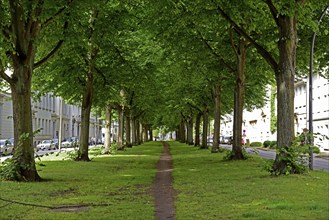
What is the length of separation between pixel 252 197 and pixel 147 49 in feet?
67.1

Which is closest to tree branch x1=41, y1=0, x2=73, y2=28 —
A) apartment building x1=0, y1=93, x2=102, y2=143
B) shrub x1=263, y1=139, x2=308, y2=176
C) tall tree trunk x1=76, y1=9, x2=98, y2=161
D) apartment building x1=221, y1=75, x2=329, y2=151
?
shrub x1=263, y1=139, x2=308, y2=176

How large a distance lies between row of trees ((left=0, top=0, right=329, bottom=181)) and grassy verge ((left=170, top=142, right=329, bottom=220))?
2.12m

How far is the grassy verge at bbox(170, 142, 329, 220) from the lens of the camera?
10.0m

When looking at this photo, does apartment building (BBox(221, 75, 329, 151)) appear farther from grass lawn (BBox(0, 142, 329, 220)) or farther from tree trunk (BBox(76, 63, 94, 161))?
grass lawn (BBox(0, 142, 329, 220))

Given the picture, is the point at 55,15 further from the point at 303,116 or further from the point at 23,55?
the point at 303,116

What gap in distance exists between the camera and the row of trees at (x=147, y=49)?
17.6 m

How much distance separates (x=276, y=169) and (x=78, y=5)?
28.2 ft

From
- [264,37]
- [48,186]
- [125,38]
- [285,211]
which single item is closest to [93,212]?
[285,211]

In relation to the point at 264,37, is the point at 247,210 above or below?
below

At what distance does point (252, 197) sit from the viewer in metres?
12.4

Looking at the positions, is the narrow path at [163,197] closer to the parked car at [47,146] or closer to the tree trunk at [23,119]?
the tree trunk at [23,119]

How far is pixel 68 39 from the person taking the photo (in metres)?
19.2

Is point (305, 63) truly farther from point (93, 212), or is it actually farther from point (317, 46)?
point (93, 212)

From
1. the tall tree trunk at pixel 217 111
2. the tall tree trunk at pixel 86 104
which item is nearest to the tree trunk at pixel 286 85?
the tall tree trunk at pixel 86 104
